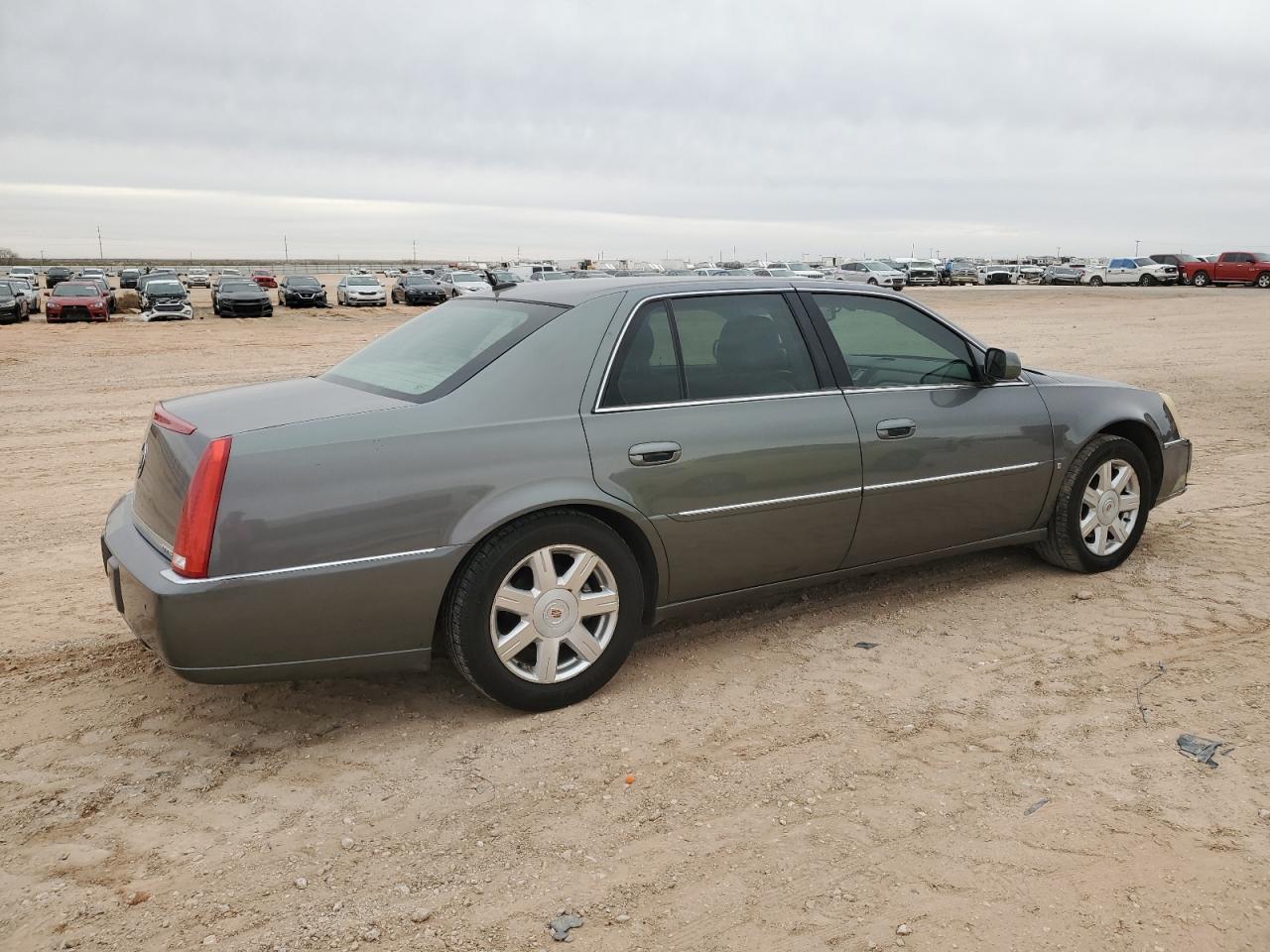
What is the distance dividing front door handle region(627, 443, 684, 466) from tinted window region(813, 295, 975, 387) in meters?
1.06

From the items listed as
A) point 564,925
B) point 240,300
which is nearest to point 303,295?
point 240,300

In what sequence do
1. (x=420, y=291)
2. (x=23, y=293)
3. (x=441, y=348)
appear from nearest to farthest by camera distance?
(x=441, y=348)
(x=23, y=293)
(x=420, y=291)

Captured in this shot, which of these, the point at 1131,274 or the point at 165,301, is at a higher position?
the point at 1131,274

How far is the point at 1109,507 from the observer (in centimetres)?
550

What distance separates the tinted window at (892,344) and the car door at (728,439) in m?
0.20

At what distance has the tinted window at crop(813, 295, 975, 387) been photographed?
15.5 feet

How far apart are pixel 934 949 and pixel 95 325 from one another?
105 ft

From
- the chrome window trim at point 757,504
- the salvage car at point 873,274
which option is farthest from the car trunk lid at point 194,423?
the salvage car at point 873,274

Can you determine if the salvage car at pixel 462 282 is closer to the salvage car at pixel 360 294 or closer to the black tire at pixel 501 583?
the salvage car at pixel 360 294

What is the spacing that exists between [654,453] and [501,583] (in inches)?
30.5

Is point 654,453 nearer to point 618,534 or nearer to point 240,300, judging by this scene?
point 618,534

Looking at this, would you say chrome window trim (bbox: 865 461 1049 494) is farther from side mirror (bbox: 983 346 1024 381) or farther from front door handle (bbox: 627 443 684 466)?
front door handle (bbox: 627 443 684 466)

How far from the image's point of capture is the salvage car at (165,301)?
32156 mm

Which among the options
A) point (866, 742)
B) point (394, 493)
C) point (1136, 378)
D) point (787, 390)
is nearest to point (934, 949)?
point (866, 742)
